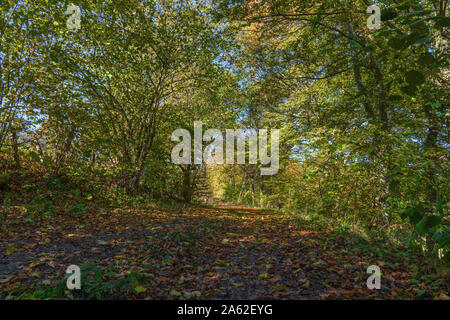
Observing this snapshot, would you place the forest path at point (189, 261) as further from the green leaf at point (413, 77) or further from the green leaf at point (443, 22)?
the green leaf at point (443, 22)

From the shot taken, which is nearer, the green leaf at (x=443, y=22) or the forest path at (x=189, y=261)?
the green leaf at (x=443, y=22)

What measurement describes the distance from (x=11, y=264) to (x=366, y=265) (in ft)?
16.9

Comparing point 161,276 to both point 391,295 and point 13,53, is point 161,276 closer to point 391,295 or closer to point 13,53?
point 391,295

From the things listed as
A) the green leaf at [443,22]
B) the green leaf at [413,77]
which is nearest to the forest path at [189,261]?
the green leaf at [413,77]

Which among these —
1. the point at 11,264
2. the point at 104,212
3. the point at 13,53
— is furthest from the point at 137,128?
the point at 11,264

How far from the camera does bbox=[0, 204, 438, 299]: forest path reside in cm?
268

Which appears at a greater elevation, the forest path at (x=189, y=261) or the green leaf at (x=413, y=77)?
the green leaf at (x=413, y=77)

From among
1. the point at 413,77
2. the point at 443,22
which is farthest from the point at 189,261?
the point at 443,22

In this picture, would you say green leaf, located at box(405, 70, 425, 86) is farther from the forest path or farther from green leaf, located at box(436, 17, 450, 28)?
the forest path

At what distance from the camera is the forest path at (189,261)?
2680mm

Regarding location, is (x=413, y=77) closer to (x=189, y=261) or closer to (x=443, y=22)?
(x=443, y=22)

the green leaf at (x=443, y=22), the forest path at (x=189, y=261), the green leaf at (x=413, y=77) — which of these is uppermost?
the green leaf at (x=443, y=22)

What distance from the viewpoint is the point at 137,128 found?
339 inches

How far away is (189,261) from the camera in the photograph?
3.68 metres
